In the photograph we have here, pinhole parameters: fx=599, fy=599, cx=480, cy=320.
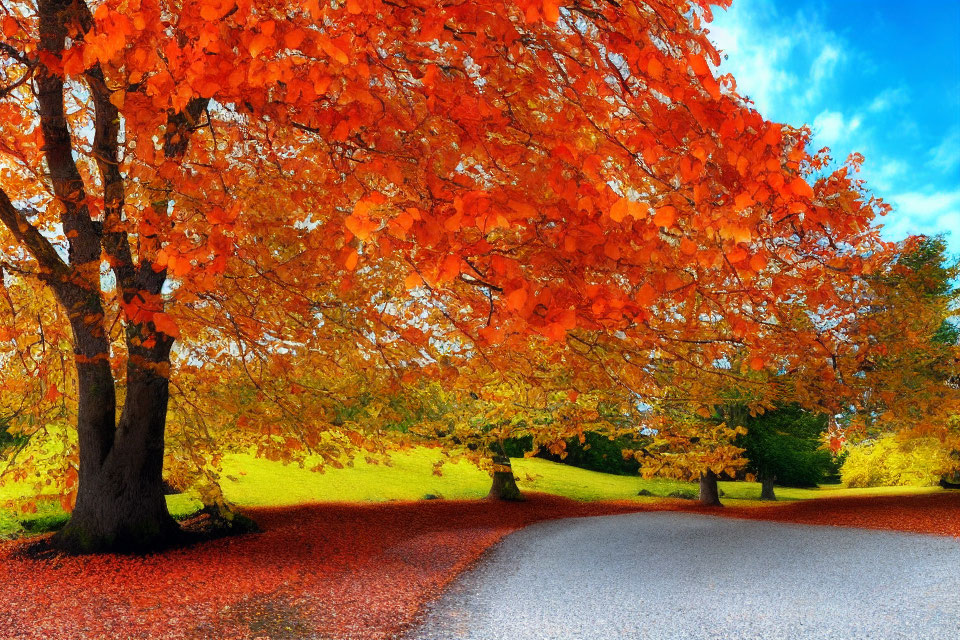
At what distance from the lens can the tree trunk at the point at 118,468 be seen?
286 inches

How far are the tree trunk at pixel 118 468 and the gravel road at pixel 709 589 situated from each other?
4.15m

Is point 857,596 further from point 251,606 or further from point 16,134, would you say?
point 16,134

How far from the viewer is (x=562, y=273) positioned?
12.0 feet

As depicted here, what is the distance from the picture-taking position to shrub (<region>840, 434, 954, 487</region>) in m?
16.5

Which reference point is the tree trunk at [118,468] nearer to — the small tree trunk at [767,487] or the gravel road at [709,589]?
the gravel road at [709,589]

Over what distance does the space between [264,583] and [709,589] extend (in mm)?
4601

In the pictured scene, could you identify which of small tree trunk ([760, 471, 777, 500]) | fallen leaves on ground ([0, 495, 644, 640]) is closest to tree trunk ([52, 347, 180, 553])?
fallen leaves on ground ([0, 495, 644, 640])

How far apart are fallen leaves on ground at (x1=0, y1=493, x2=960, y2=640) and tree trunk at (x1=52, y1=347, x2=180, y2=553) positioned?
0.36m

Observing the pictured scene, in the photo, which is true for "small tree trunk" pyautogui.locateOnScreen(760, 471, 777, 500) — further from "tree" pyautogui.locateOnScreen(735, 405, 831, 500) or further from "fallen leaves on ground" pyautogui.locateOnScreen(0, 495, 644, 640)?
"fallen leaves on ground" pyautogui.locateOnScreen(0, 495, 644, 640)

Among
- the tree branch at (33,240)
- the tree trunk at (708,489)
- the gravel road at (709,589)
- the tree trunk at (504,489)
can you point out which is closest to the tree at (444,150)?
the tree branch at (33,240)

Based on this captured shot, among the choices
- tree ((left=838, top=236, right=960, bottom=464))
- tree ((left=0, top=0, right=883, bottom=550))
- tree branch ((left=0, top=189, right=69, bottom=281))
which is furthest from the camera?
tree ((left=838, top=236, right=960, bottom=464))

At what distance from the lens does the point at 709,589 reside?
622cm

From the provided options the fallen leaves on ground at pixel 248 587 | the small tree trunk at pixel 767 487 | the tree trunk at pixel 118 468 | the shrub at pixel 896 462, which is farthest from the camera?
the small tree trunk at pixel 767 487

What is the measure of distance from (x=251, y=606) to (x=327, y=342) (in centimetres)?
262
